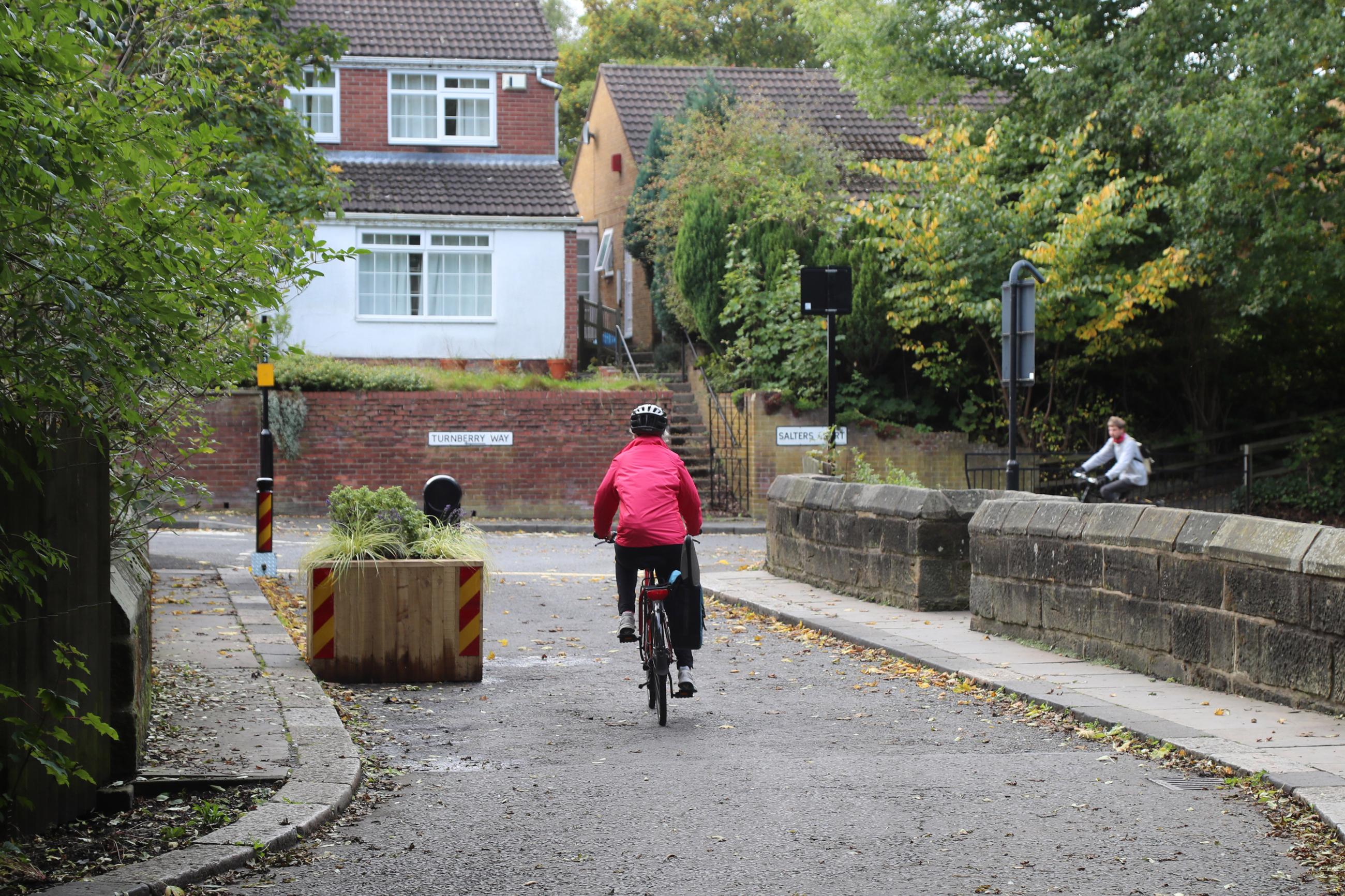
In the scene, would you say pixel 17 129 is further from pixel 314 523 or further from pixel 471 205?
pixel 471 205

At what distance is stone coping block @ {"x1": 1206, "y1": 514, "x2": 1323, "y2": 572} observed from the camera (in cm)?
812

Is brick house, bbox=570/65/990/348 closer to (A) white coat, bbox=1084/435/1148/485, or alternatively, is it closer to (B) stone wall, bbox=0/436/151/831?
(A) white coat, bbox=1084/435/1148/485

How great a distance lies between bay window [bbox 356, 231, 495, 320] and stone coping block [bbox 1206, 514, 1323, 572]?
23.0 metres

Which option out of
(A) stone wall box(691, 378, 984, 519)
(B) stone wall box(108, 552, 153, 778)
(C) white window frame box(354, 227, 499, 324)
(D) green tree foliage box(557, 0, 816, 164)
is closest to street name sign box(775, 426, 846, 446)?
(A) stone wall box(691, 378, 984, 519)

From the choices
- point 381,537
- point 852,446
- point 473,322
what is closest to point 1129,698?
point 381,537

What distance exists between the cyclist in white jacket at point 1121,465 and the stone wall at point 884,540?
4.63 metres

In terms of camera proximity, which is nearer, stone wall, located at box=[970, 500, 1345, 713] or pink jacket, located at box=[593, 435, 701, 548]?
stone wall, located at box=[970, 500, 1345, 713]

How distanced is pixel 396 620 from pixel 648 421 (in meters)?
2.12

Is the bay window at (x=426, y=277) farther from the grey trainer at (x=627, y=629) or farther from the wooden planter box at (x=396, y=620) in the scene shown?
the grey trainer at (x=627, y=629)

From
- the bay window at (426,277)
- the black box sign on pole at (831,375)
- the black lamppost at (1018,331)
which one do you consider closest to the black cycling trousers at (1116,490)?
the black lamppost at (1018,331)

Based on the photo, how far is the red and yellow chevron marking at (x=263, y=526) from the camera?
15.4 metres

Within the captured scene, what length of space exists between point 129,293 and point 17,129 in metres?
0.79

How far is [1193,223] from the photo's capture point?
21.4 m

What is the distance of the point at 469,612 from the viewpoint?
973 centimetres
